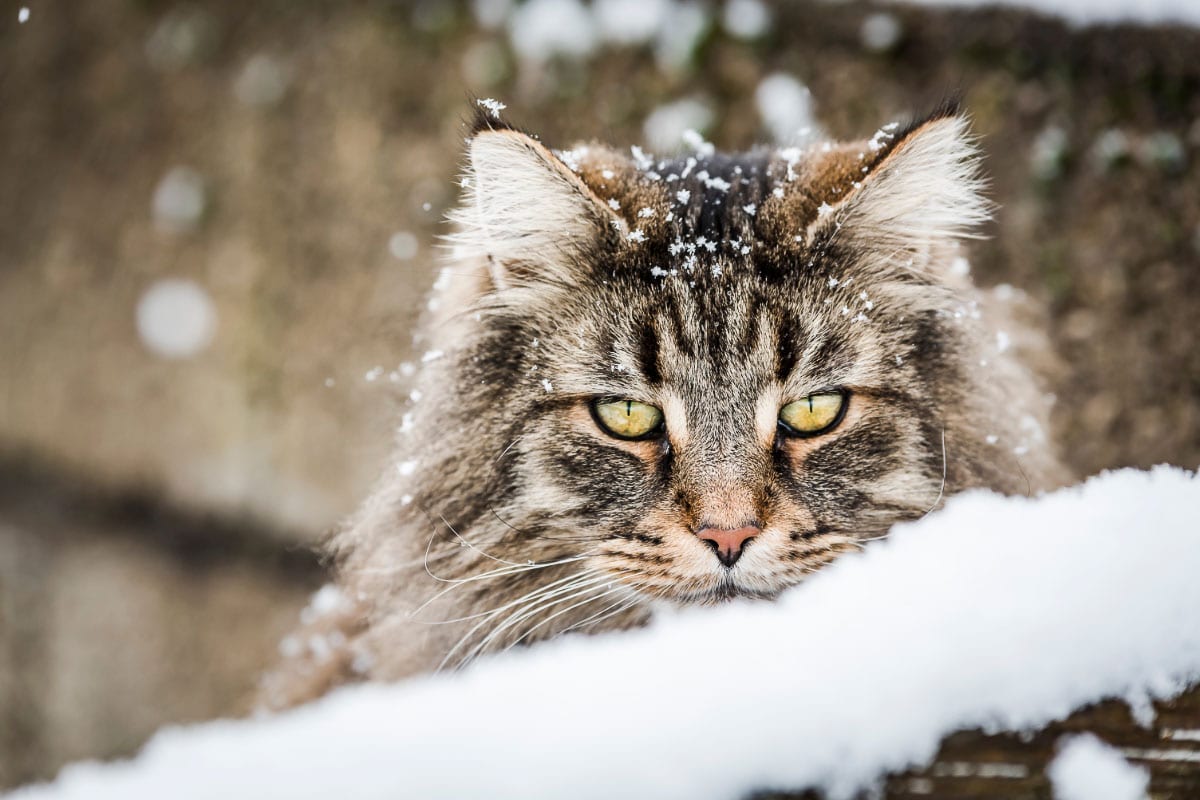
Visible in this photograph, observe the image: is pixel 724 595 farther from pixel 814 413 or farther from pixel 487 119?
pixel 487 119

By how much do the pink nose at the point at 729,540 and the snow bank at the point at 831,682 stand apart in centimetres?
24

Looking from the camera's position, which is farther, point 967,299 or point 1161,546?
point 967,299

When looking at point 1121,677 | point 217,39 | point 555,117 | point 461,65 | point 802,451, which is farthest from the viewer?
point 217,39

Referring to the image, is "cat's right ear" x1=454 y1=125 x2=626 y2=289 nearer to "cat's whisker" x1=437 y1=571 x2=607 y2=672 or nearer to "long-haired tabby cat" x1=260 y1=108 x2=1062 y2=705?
"long-haired tabby cat" x1=260 y1=108 x2=1062 y2=705

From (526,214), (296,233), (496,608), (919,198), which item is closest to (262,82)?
(296,233)

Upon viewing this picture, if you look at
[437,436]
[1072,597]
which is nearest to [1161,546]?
[1072,597]

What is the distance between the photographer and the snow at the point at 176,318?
3.60m

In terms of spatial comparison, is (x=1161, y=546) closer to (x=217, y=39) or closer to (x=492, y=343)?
(x=492, y=343)

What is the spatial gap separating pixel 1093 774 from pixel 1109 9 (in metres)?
1.86

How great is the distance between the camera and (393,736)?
789 millimetres

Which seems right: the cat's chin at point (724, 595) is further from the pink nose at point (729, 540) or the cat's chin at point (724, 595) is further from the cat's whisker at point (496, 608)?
the cat's whisker at point (496, 608)

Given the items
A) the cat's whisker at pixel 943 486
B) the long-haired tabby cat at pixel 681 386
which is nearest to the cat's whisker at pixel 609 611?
the long-haired tabby cat at pixel 681 386

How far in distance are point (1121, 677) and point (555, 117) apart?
2429 mm

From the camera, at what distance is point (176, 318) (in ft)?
12.0
